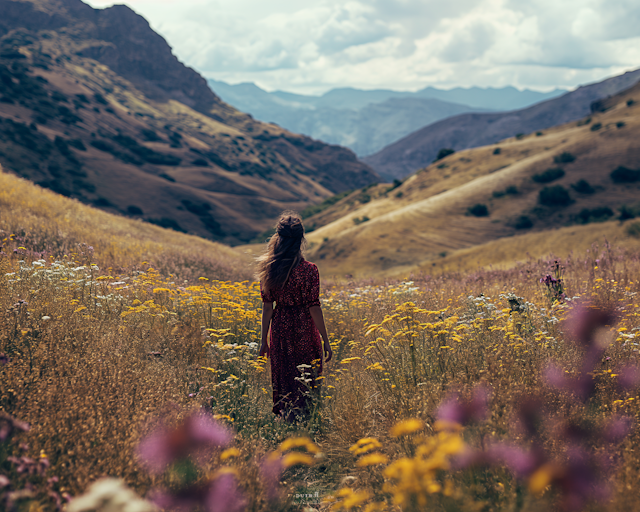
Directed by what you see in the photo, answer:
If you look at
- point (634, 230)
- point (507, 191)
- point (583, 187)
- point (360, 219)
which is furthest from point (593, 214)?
point (360, 219)

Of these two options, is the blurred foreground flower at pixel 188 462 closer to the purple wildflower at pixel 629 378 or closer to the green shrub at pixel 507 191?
the purple wildflower at pixel 629 378

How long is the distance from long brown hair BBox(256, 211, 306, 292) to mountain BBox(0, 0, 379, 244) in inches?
2166

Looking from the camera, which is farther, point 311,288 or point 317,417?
point 311,288

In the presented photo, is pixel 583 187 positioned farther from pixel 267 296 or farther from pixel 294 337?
pixel 267 296

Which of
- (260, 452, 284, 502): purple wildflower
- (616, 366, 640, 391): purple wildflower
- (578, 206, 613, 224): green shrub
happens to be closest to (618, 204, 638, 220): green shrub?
(578, 206, 613, 224): green shrub

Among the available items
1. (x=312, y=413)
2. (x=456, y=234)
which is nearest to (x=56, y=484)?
(x=312, y=413)

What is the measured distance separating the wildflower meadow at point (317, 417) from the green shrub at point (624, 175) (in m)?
43.6

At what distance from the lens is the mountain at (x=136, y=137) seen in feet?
222

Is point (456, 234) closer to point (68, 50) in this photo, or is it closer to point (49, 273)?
point (49, 273)

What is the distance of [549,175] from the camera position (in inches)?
1715

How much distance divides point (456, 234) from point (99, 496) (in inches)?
1627

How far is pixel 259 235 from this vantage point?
75688 millimetres

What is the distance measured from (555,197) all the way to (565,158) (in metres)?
7.13

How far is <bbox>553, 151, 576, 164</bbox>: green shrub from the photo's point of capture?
147ft
